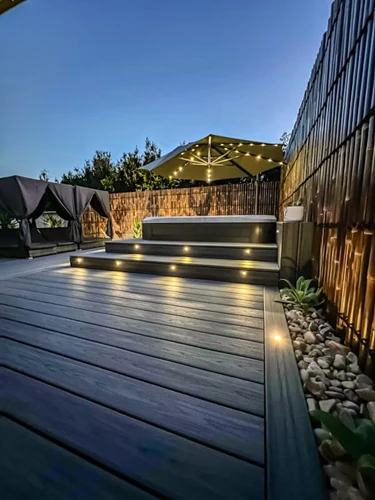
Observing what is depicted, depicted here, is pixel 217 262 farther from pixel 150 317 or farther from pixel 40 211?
pixel 40 211

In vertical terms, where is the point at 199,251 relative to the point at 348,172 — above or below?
below

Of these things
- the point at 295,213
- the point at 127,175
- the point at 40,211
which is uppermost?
the point at 127,175

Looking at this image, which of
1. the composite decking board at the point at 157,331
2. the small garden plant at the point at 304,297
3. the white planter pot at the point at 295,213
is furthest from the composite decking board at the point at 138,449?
the white planter pot at the point at 295,213

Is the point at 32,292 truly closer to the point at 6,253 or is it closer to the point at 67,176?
the point at 6,253

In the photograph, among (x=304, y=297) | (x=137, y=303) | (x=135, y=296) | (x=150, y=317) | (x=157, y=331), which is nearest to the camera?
(x=157, y=331)

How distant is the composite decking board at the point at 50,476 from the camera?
0.60 meters

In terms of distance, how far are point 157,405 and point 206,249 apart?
256cm

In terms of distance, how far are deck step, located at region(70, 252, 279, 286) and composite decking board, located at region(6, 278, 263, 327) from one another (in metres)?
0.64

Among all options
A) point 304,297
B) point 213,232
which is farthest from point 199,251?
point 304,297

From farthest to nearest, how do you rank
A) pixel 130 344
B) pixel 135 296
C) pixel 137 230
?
pixel 137 230 < pixel 135 296 < pixel 130 344

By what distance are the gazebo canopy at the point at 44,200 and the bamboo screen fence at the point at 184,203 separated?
2.12ft

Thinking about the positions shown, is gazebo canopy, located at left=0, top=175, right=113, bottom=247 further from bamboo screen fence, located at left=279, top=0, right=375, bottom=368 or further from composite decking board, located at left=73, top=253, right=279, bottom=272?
bamboo screen fence, located at left=279, top=0, right=375, bottom=368

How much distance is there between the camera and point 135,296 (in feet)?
7.30

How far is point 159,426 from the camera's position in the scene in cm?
81
